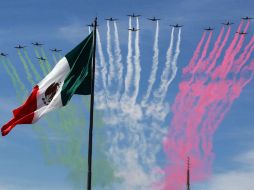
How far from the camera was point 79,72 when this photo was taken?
47188 mm

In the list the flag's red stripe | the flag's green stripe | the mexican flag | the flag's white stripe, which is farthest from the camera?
the flag's red stripe

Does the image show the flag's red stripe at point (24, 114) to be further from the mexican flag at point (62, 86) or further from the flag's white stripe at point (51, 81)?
the flag's white stripe at point (51, 81)

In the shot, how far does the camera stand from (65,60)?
47.8 meters

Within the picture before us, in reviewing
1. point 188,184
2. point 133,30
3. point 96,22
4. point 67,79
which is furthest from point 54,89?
point 188,184

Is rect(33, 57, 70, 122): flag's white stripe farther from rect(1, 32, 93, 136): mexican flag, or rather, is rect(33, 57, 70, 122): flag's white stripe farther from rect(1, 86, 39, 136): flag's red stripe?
rect(1, 86, 39, 136): flag's red stripe

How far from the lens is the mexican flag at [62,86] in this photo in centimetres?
4678

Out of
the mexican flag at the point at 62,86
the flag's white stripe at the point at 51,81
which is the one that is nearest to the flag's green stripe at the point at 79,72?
the mexican flag at the point at 62,86

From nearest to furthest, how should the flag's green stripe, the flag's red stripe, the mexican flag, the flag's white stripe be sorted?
the flag's green stripe → the mexican flag → the flag's white stripe → the flag's red stripe

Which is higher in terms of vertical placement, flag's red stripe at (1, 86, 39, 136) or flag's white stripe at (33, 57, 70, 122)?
flag's white stripe at (33, 57, 70, 122)

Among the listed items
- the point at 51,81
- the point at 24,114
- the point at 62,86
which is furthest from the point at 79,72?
the point at 24,114

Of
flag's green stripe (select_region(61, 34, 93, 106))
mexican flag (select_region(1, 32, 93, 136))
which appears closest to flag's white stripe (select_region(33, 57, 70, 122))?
mexican flag (select_region(1, 32, 93, 136))

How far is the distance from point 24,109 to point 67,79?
347 cm

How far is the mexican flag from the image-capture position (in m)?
46.8

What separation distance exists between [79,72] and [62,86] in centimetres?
136
